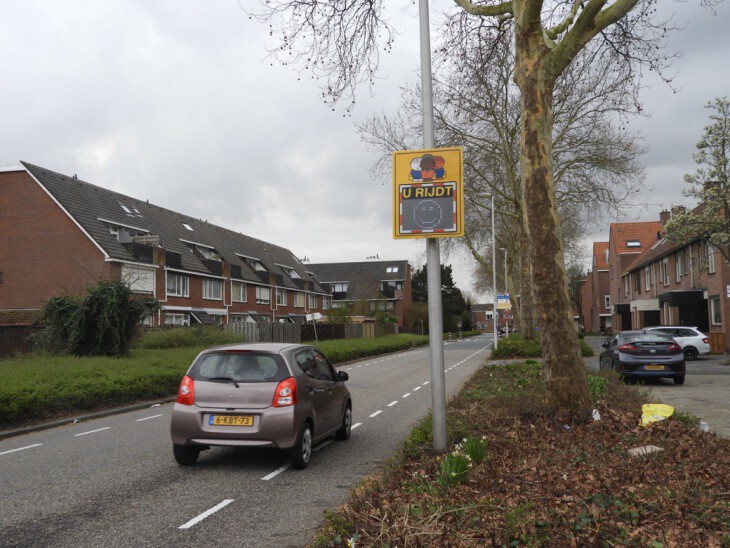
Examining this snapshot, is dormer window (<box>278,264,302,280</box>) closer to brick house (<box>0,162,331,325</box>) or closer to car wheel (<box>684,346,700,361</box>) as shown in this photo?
brick house (<box>0,162,331,325</box>)

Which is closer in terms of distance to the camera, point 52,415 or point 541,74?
point 541,74

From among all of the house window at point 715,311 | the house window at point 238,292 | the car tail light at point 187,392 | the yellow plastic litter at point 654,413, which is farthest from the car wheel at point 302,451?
the house window at point 238,292

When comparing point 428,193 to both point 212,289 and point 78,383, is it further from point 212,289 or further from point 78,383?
point 212,289

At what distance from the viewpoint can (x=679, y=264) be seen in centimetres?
3962

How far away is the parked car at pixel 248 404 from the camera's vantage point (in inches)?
295

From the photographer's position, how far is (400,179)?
771cm

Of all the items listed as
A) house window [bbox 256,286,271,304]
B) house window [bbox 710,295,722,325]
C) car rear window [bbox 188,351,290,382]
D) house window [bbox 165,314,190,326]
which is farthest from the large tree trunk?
house window [bbox 256,286,271,304]

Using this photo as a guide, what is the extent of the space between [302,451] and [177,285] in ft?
118

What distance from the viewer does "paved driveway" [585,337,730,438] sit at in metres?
10.8

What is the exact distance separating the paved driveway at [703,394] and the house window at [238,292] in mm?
33724

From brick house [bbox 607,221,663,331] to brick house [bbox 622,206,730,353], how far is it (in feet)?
28.6

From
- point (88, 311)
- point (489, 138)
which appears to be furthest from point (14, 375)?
point (489, 138)

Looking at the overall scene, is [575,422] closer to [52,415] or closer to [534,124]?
[534,124]

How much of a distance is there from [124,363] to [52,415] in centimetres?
441
